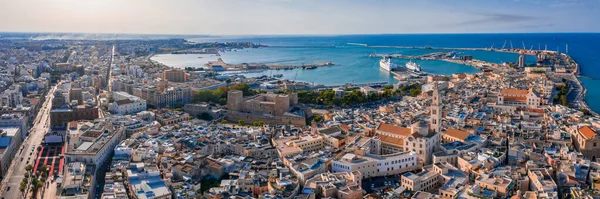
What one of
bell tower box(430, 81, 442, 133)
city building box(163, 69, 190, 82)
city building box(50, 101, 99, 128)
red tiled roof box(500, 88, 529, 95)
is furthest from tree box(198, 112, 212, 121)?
red tiled roof box(500, 88, 529, 95)

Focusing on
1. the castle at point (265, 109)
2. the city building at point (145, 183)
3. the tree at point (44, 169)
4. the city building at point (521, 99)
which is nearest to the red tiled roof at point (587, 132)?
the city building at point (521, 99)

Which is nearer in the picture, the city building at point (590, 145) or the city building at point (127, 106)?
the city building at point (590, 145)

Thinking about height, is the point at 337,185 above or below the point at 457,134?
below

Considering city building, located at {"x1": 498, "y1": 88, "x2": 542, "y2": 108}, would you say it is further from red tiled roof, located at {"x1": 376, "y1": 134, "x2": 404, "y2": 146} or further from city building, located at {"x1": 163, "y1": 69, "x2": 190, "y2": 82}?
city building, located at {"x1": 163, "y1": 69, "x2": 190, "y2": 82}

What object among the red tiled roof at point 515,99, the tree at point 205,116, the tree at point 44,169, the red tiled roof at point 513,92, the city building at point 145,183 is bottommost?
the tree at point 44,169

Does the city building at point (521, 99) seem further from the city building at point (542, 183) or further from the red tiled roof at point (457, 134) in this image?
the city building at point (542, 183)

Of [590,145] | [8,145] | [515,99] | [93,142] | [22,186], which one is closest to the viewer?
[22,186]

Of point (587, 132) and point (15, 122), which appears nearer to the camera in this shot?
point (587, 132)

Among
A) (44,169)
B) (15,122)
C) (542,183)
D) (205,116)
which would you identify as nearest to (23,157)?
(44,169)

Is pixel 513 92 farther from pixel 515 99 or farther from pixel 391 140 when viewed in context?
pixel 391 140
